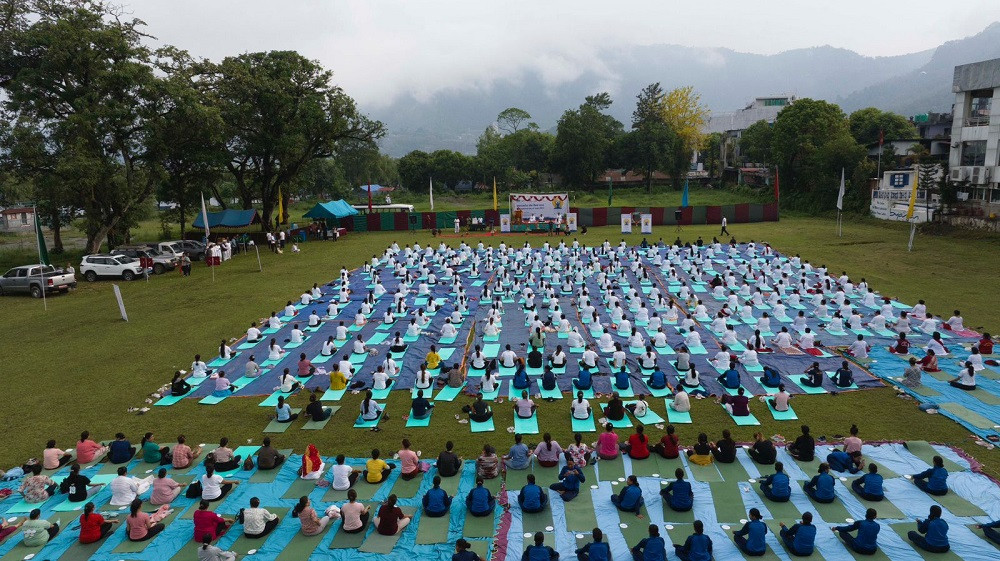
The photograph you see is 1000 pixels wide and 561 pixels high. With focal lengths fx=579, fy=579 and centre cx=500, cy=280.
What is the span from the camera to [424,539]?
862 centimetres

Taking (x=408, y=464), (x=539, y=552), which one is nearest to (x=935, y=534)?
(x=539, y=552)

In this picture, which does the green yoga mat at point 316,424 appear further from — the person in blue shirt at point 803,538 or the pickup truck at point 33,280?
the pickup truck at point 33,280

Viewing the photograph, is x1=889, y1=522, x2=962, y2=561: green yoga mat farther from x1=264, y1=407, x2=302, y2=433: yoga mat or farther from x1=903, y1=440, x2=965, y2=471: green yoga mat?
x1=264, y1=407, x2=302, y2=433: yoga mat

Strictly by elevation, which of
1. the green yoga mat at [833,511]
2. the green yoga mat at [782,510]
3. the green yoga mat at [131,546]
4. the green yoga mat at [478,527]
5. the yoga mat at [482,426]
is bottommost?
the green yoga mat at [833,511]

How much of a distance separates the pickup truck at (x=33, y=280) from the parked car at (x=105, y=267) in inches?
96.1

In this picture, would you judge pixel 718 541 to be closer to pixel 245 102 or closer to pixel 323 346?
pixel 323 346

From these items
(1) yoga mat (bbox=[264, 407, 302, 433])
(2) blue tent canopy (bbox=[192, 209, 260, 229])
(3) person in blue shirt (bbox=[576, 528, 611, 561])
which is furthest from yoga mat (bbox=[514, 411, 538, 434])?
(2) blue tent canopy (bbox=[192, 209, 260, 229])

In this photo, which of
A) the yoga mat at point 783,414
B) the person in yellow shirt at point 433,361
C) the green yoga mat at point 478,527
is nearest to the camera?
the green yoga mat at point 478,527

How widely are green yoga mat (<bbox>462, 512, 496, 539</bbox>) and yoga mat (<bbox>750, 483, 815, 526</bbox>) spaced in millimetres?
4321

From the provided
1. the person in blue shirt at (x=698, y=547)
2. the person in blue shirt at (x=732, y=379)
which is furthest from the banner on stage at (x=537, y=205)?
the person in blue shirt at (x=698, y=547)

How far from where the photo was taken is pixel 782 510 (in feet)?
29.5

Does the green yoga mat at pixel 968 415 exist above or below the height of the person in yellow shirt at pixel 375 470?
below

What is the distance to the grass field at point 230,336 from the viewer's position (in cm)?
1191

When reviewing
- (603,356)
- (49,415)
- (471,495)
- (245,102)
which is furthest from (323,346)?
(245,102)
